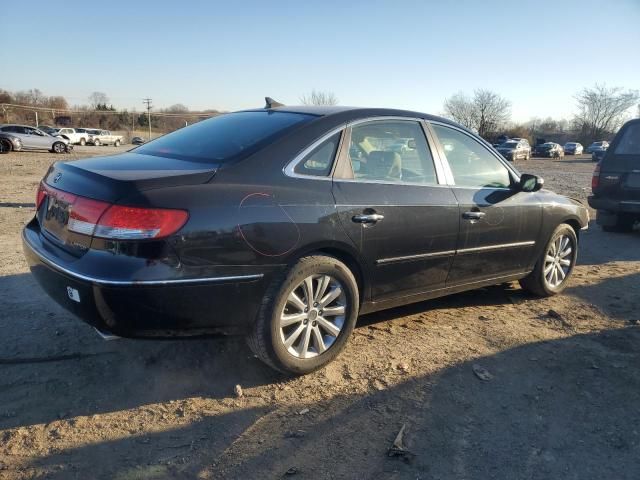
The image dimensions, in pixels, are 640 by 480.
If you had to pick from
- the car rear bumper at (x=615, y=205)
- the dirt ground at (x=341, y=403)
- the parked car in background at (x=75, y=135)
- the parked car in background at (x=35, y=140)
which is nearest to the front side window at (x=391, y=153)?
the dirt ground at (x=341, y=403)

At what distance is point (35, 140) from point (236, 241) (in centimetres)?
3048

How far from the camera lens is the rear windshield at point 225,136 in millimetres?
3271

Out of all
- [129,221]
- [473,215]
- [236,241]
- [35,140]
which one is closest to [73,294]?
[129,221]

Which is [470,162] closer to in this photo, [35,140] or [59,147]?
[35,140]

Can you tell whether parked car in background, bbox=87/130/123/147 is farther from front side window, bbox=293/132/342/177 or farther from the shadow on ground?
the shadow on ground

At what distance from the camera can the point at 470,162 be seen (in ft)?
14.3

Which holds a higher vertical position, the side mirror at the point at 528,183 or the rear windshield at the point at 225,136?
the rear windshield at the point at 225,136

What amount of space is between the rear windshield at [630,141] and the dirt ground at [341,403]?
4804mm

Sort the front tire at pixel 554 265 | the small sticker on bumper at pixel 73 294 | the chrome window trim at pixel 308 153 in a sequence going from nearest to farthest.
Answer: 1. the small sticker on bumper at pixel 73 294
2. the chrome window trim at pixel 308 153
3. the front tire at pixel 554 265

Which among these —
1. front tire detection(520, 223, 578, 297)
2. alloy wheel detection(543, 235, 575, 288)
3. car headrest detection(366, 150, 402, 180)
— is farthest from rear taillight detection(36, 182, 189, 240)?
alloy wheel detection(543, 235, 575, 288)

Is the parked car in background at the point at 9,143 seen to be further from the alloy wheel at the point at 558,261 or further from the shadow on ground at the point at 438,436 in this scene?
the shadow on ground at the point at 438,436

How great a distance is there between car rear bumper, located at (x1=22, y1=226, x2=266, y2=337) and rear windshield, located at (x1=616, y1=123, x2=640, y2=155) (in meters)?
7.51

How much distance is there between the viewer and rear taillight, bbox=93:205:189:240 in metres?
2.64

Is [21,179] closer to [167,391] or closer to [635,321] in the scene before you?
[167,391]
